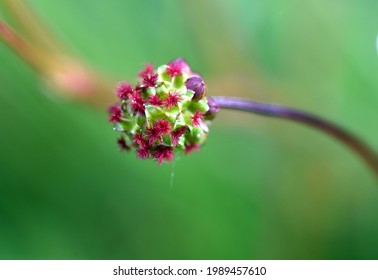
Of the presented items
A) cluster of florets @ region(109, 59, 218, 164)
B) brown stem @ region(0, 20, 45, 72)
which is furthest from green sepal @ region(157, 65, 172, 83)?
brown stem @ region(0, 20, 45, 72)

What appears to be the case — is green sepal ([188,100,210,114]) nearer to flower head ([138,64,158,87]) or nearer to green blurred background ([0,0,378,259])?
flower head ([138,64,158,87])

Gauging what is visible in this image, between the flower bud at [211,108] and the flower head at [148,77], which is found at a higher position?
the flower head at [148,77]

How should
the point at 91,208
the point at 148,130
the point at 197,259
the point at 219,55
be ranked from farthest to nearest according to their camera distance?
the point at 219,55 < the point at 91,208 < the point at 197,259 < the point at 148,130

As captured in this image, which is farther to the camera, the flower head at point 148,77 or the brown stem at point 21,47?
the brown stem at point 21,47

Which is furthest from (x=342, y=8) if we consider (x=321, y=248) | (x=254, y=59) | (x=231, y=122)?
(x=321, y=248)

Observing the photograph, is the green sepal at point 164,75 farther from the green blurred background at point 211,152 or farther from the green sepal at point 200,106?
the green blurred background at point 211,152

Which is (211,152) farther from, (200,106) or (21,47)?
(200,106)

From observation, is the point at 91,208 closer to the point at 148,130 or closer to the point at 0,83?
the point at 0,83

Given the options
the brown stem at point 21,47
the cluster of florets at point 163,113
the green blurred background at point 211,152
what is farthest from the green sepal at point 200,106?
the green blurred background at point 211,152
